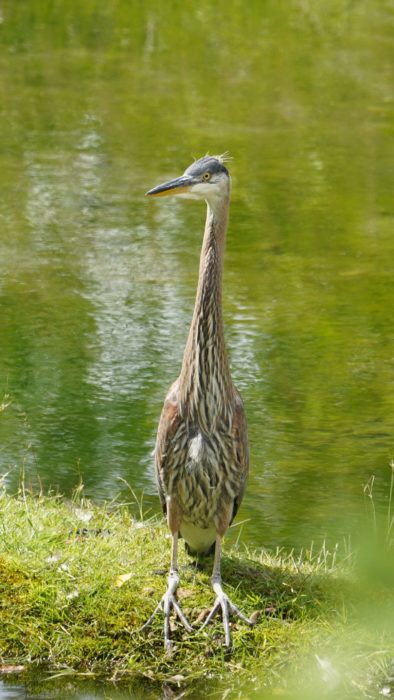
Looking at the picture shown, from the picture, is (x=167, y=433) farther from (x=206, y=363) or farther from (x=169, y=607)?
(x=169, y=607)

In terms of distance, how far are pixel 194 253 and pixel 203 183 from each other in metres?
5.84

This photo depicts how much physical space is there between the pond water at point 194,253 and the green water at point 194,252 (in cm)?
2

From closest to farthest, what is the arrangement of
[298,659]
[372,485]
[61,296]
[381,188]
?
[298,659]
[372,485]
[61,296]
[381,188]

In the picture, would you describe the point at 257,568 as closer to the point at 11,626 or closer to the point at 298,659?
the point at 298,659

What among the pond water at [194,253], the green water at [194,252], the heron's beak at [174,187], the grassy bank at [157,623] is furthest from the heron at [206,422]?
the pond water at [194,253]

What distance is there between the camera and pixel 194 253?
11023 mm

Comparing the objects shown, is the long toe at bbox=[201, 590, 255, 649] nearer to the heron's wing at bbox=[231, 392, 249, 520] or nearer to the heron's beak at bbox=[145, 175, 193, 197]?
the heron's wing at bbox=[231, 392, 249, 520]

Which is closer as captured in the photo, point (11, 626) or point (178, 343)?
point (11, 626)

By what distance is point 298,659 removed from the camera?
16.0 ft

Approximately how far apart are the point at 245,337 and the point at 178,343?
52cm

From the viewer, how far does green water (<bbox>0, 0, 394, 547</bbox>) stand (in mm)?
7484

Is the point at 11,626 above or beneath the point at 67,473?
above

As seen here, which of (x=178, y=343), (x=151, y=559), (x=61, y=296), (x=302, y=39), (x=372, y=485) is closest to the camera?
(x=151, y=559)

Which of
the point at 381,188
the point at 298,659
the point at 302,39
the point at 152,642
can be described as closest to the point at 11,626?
the point at 152,642
